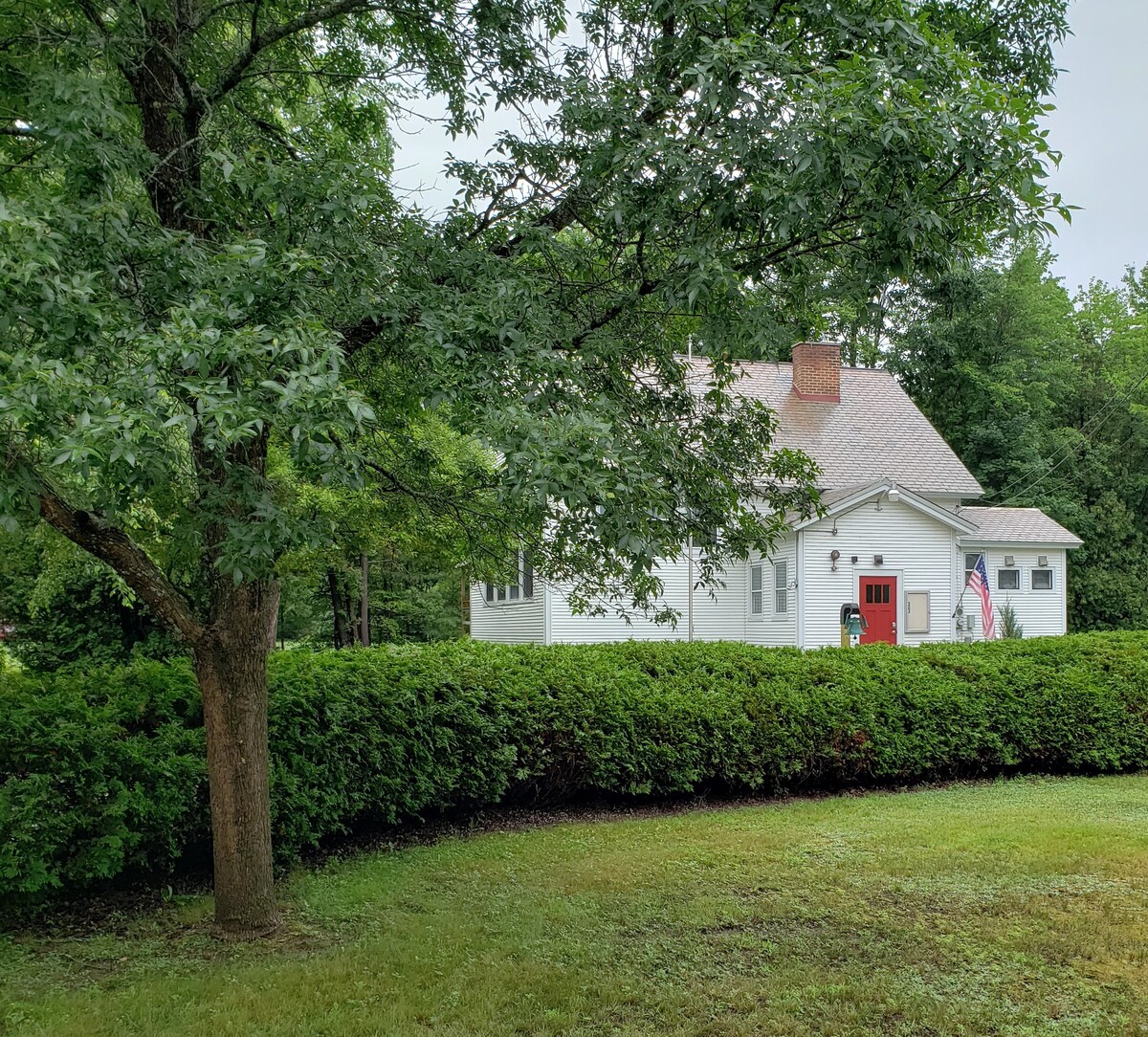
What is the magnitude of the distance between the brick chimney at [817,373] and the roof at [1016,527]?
4044 millimetres

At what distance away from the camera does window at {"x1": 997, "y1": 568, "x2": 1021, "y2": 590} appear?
867 inches

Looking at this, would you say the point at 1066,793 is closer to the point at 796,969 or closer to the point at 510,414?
the point at 796,969

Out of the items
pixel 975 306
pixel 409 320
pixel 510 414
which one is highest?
pixel 975 306

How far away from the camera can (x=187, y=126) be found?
500cm

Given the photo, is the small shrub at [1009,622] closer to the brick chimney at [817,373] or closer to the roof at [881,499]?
the roof at [881,499]

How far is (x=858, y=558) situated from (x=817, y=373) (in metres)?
5.38

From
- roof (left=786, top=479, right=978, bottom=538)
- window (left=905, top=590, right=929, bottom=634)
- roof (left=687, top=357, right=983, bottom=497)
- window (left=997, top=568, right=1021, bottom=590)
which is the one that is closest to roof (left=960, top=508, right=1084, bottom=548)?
window (left=997, top=568, right=1021, bottom=590)

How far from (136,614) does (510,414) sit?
14515 mm

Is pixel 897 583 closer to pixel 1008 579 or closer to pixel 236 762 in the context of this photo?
pixel 1008 579

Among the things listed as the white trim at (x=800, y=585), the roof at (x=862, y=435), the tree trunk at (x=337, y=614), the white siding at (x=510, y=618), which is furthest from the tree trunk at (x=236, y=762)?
the tree trunk at (x=337, y=614)

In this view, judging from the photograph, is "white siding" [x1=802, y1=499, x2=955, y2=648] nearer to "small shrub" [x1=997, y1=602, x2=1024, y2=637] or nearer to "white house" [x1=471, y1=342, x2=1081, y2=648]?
"white house" [x1=471, y1=342, x2=1081, y2=648]

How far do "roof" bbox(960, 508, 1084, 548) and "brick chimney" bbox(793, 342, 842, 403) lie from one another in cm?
404

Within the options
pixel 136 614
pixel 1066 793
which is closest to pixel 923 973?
pixel 1066 793

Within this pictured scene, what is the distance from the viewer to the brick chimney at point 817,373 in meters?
21.8
